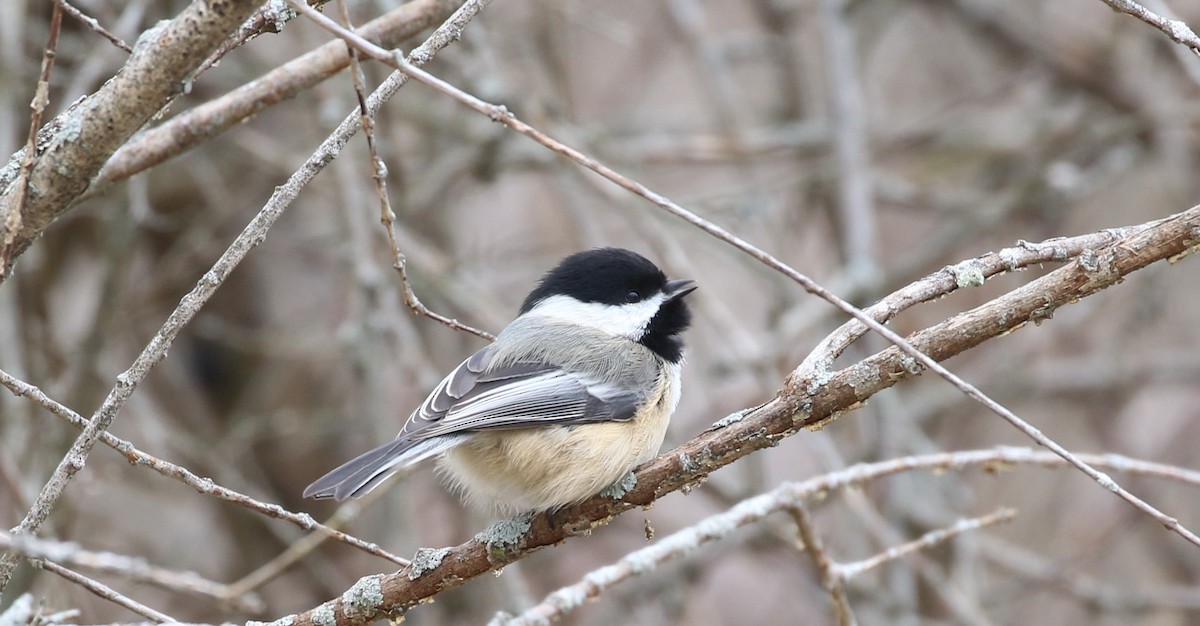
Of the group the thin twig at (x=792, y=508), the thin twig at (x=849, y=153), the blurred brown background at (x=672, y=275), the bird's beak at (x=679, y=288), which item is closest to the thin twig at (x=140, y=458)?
the thin twig at (x=792, y=508)

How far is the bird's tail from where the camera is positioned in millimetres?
1993

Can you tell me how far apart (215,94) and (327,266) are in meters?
0.88

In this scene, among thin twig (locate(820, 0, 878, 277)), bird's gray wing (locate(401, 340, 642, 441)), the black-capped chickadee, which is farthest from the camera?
thin twig (locate(820, 0, 878, 277))

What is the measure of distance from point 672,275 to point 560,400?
1.52 m

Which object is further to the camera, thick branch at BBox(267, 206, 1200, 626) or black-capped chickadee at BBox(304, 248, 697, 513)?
black-capped chickadee at BBox(304, 248, 697, 513)

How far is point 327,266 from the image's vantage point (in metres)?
4.75

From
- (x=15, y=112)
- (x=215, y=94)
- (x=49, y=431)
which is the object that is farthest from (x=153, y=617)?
(x=215, y=94)

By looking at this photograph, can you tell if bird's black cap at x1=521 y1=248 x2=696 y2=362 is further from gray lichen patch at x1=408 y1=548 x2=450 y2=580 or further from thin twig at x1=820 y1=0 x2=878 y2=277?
thin twig at x1=820 y1=0 x2=878 y2=277

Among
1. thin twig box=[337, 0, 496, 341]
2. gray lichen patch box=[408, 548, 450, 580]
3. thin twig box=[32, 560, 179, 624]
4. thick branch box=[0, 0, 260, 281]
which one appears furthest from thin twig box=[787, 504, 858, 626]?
thick branch box=[0, 0, 260, 281]

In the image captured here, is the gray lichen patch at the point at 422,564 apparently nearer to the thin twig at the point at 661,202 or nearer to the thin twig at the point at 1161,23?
the thin twig at the point at 661,202

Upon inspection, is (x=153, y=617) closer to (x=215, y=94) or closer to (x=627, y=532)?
(x=215, y=94)

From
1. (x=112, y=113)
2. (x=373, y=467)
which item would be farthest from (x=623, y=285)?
(x=112, y=113)

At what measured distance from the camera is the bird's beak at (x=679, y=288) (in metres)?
2.91

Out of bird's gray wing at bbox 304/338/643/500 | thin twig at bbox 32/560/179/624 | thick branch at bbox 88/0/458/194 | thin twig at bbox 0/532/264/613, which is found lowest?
thin twig at bbox 0/532/264/613
